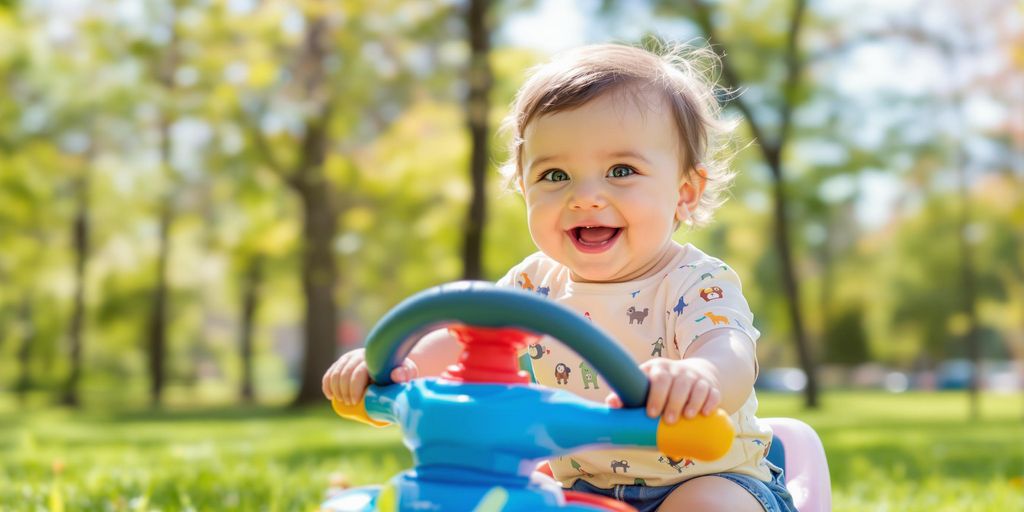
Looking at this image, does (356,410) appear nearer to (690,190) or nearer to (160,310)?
(690,190)

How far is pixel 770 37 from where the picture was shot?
17.2 m

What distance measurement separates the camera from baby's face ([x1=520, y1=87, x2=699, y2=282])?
2.08m

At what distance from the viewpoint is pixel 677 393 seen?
62.2 inches

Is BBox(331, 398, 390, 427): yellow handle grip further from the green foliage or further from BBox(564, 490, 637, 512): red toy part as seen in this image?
the green foliage

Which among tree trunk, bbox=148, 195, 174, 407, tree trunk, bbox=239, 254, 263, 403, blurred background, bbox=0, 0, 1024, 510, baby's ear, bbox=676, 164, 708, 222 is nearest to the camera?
baby's ear, bbox=676, 164, 708, 222

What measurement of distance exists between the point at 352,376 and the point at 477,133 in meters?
11.2

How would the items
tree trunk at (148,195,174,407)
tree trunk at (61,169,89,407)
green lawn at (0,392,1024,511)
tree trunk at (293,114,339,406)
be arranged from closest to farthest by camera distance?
green lawn at (0,392,1024,511), tree trunk at (293,114,339,406), tree trunk at (61,169,89,407), tree trunk at (148,195,174,407)

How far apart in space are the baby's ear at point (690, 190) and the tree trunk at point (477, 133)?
1034 centimetres

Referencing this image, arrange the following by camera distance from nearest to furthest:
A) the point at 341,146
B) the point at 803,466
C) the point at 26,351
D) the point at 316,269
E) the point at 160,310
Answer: the point at 803,466 → the point at 316,269 → the point at 341,146 → the point at 160,310 → the point at 26,351

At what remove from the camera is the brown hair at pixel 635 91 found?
2.13 m

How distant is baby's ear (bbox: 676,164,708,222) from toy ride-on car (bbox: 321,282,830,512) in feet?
2.77

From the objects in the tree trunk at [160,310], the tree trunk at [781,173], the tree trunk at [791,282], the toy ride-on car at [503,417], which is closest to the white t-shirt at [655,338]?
the toy ride-on car at [503,417]

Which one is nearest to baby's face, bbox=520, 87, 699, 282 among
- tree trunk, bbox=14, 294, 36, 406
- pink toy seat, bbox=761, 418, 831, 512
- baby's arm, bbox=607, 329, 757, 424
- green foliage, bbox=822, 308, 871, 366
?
baby's arm, bbox=607, 329, 757, 424

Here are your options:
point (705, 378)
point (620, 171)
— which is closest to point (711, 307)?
point (620, 171)
